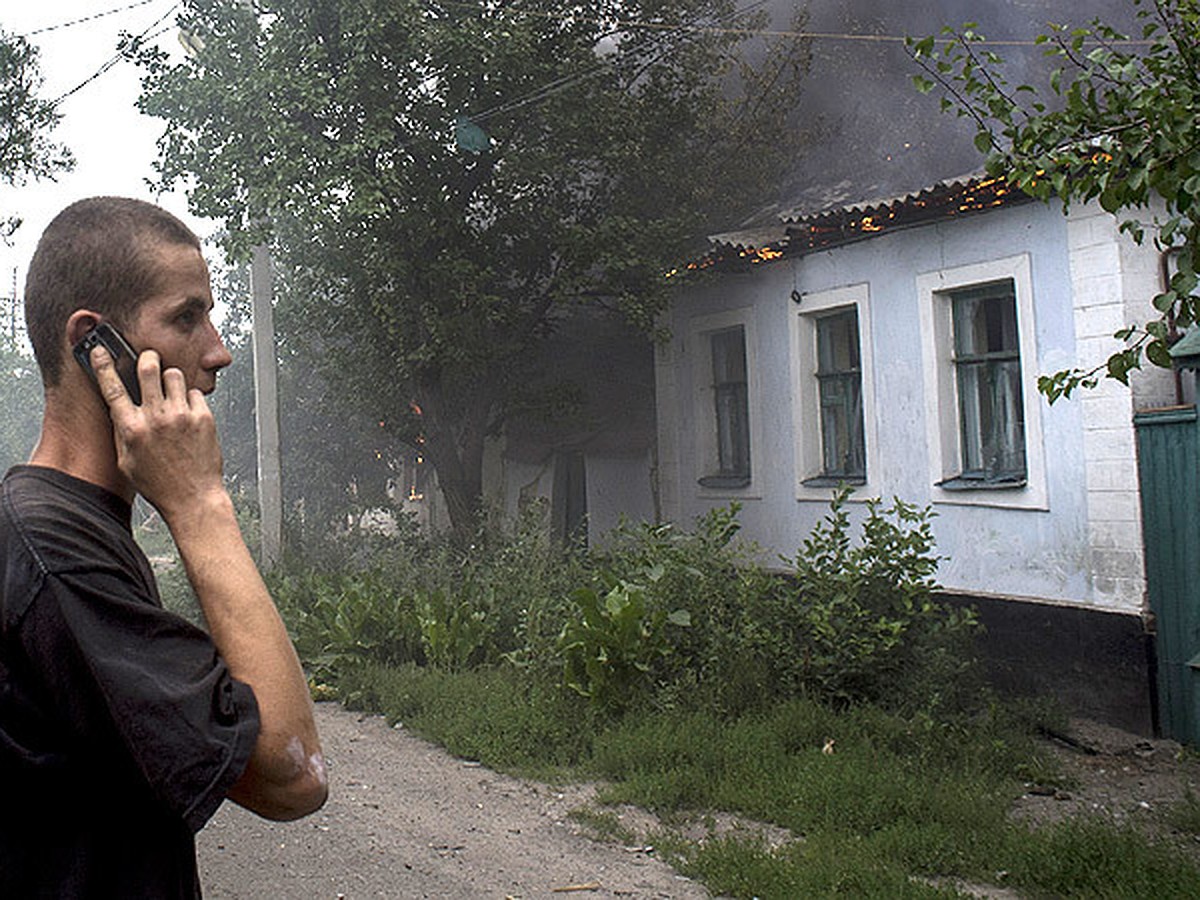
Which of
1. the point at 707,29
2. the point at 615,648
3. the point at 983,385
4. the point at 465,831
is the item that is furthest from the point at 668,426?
the point at 465,831

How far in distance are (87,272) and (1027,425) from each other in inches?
359

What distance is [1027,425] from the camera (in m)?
9.56

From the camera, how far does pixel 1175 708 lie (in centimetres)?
815

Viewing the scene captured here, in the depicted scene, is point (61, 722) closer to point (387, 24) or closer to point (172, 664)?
point (172, 664)

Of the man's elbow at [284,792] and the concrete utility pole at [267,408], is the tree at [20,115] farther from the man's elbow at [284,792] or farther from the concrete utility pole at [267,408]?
the man's elbow at [284,792]

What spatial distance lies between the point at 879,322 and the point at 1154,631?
402cm

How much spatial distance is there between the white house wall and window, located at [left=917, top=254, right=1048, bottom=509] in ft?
0.15

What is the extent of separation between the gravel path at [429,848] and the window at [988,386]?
5226 millimetres

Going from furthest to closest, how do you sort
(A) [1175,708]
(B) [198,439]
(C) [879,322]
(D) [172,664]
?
(C) [879,322] → (A) [1175,708] → (B) [198,439] → (D) [172,664]

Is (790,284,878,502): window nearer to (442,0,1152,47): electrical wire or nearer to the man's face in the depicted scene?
(442,0,1152,47): electrical wire

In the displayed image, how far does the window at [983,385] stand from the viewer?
378 inches

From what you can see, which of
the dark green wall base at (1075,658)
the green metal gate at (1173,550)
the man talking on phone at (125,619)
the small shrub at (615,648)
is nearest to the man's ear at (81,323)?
the man talking on phone at (125,619)

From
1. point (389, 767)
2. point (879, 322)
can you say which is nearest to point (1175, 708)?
point (879, 322)

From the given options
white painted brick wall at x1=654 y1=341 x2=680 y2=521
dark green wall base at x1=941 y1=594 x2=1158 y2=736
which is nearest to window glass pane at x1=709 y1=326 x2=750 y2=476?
white painted brick wall at x1=654 y1=341 x2=680 y2=521
